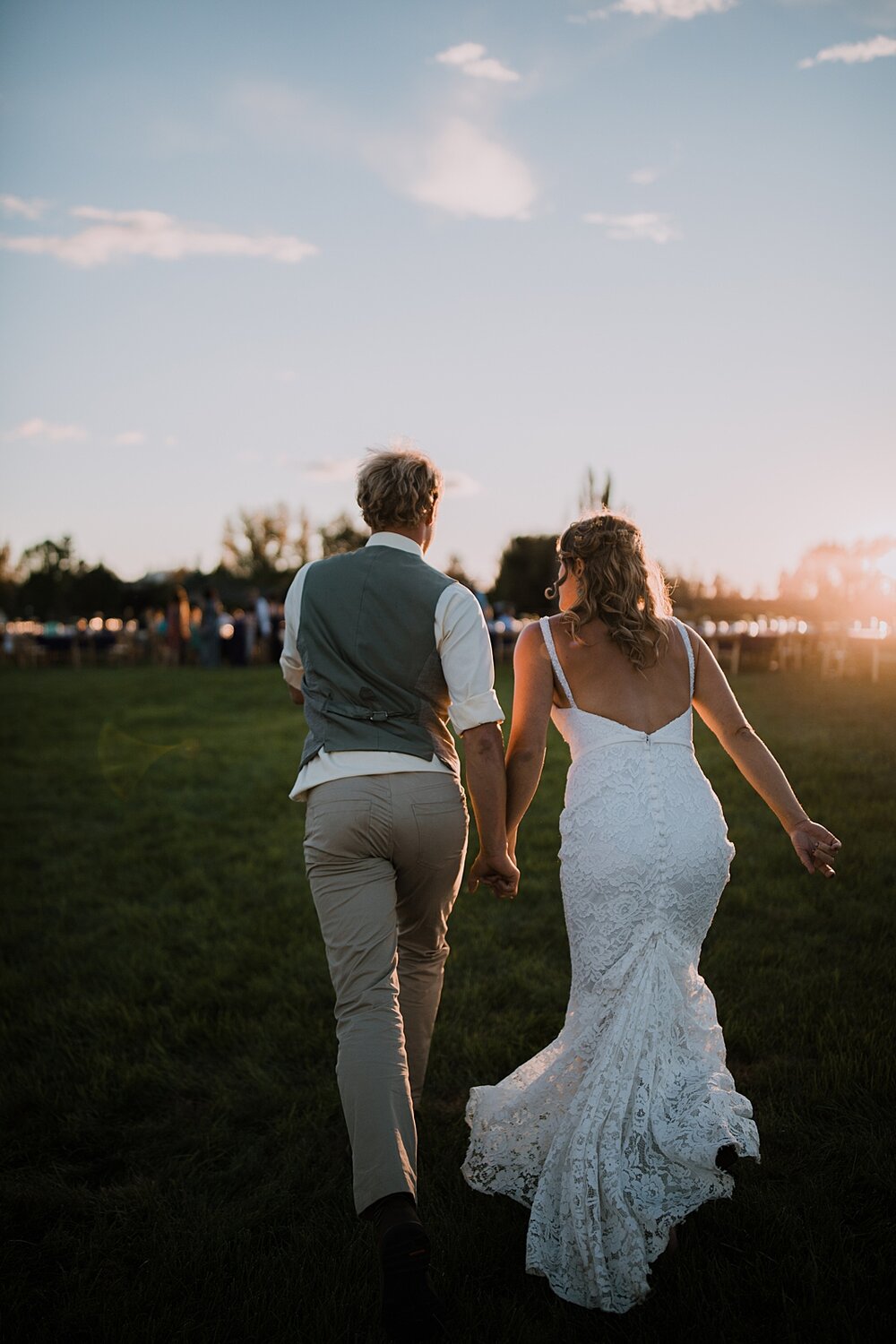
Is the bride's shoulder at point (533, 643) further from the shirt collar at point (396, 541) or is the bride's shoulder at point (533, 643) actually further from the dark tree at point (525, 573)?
the dark tree at point (525, 573)

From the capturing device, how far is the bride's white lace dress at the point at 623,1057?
2465 millimetres

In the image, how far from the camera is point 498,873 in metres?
2.88

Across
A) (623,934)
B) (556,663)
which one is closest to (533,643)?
(556,663)

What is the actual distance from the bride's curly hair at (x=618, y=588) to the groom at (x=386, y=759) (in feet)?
1.24

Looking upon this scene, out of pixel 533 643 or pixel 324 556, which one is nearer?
pixel 533 643

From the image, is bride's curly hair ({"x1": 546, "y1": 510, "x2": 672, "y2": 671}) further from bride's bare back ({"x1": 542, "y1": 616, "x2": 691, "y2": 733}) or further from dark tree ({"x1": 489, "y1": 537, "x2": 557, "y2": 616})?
dark tree ({"x1": 489, "y1": 537, "x2": 557, "y2": 616})

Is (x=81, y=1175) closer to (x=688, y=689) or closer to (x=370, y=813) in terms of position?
(x=370, y=813)

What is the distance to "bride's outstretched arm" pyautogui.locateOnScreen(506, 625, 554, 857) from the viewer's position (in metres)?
2.90

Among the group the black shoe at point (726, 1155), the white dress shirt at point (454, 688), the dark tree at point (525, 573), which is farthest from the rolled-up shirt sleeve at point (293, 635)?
the dark tree at point (525, 573)

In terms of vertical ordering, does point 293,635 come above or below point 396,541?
below

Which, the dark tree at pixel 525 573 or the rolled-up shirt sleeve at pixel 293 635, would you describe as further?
the dark tree at pixel 525 573

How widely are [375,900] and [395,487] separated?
4.14 feet

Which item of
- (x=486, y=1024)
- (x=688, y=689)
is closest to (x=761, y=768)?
(x=688, y=689)

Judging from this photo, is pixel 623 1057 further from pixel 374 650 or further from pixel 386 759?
pixel 374 650
